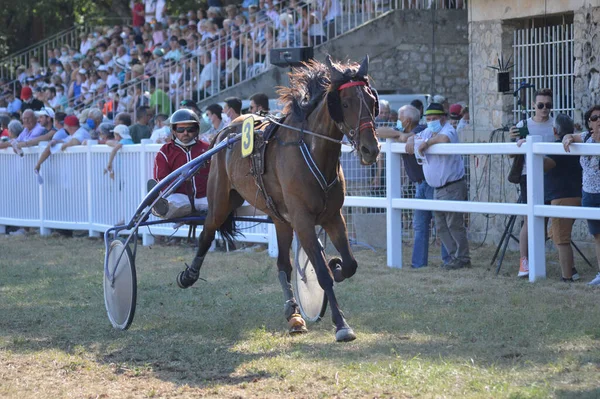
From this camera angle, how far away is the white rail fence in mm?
9875

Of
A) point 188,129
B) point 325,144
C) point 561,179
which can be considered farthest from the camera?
point 561,179

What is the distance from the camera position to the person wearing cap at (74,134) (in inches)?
632

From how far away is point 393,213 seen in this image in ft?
37.6

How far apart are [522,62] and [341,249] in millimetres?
6666

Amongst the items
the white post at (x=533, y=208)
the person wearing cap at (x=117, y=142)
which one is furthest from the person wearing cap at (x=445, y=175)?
the person wearing cap at (x=117, y=142)

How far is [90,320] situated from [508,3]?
7.21 meters

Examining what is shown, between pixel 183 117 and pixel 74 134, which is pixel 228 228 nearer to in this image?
pixel 183 117

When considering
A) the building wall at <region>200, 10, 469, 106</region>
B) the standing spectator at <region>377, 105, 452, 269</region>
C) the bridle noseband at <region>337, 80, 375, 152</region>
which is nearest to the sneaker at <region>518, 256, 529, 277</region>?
the standing spectator at <region>377, 105, 452, 269</region>

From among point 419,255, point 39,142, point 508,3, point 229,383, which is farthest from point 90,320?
point 39,142

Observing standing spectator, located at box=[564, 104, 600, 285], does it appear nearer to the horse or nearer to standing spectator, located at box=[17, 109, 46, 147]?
the horse

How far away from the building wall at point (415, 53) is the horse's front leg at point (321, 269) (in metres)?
11.0

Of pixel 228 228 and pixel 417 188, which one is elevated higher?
pixel 417 188

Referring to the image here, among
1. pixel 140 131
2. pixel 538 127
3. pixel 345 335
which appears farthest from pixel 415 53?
pixel 345 335

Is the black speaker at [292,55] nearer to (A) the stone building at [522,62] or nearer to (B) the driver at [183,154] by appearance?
(A) the stone building at [522,62]
